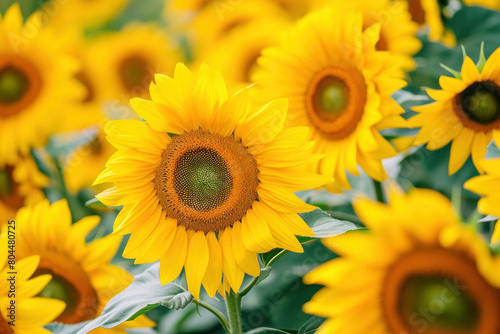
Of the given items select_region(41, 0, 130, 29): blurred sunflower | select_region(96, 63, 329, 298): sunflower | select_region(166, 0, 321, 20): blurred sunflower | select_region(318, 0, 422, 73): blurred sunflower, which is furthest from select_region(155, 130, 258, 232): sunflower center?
select_region(41, 0, 130, 29): blurred sunflower

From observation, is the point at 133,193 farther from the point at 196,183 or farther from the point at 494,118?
the point at 494,118

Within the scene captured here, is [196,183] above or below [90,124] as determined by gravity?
below

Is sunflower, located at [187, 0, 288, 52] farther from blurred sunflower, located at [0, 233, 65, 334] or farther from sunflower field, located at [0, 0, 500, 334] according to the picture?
blurred sunflower, located at [0, 233, 65, 334]

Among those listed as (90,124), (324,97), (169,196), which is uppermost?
(90,124)

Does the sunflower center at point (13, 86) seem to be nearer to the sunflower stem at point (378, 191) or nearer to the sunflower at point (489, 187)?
the sunflower stem at point (378, 191)

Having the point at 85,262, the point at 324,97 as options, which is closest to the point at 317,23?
the point at 324,97

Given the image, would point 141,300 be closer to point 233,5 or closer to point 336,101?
point 336,101
